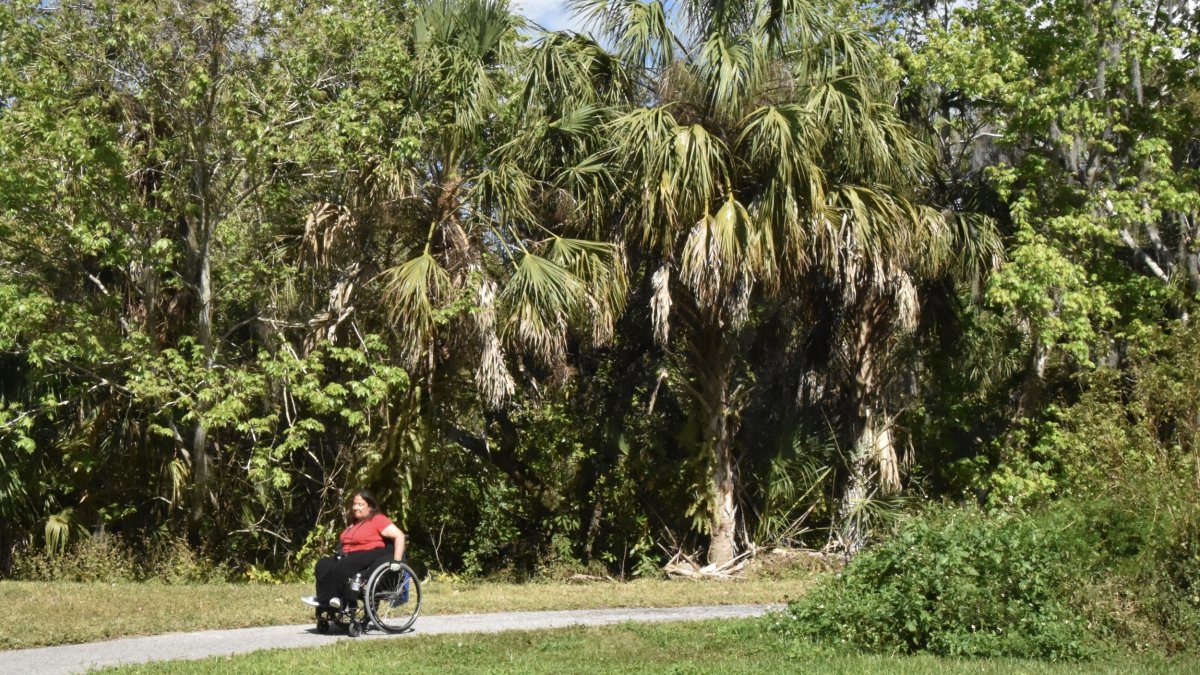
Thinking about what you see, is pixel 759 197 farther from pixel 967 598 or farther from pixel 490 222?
pixel 967 598

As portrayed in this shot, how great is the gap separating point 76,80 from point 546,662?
9.88 metres

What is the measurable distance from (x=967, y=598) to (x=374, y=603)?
16.2ft

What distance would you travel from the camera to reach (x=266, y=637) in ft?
35.9

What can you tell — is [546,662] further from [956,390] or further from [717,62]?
[956,390]

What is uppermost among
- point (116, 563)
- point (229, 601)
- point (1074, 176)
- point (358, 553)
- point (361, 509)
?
point (1074, 176)

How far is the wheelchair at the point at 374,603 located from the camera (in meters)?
10.9

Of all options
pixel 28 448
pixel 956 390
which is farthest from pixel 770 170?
pixel 28 448

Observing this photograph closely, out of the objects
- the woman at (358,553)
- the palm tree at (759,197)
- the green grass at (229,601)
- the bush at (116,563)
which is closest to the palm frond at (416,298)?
the palm tree at (759,197)

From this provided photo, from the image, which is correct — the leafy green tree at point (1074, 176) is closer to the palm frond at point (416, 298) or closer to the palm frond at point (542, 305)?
the palm frond at point (542, 305)

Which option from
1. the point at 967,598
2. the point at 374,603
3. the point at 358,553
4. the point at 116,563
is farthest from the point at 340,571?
the point at 116,563

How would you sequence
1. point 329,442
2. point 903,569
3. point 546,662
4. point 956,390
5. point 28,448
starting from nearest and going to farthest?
point 546,662 < point 903,569 < point 28,448 < point 329,442 < point 956,390

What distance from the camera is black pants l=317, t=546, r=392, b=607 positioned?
35.7 ft

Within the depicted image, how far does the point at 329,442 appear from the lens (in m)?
17.4

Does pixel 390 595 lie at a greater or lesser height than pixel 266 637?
greater
